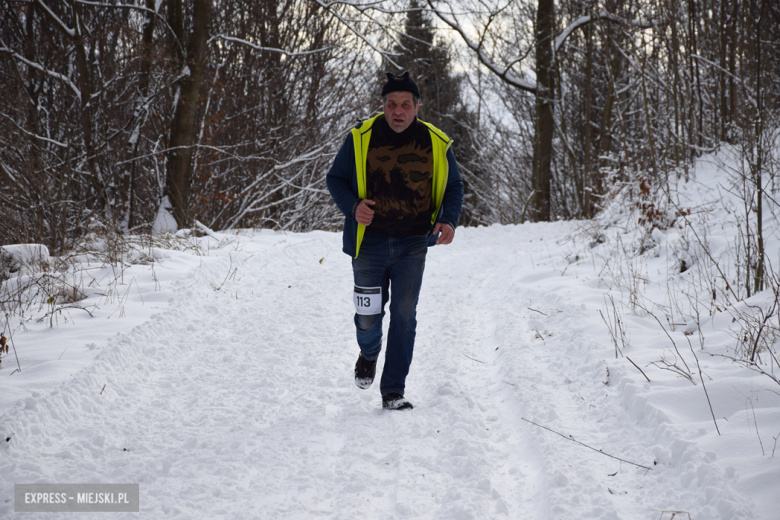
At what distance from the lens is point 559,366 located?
3879 mm

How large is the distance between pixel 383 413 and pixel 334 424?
0.33 meters

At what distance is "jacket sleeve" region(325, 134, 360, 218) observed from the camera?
316 centimetres

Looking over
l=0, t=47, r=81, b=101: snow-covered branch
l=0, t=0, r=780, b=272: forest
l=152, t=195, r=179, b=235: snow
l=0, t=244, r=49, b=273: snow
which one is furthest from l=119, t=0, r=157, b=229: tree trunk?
l=0, t=244, r=49, b=273: snow

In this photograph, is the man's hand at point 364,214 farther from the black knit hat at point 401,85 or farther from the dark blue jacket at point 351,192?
the black knit hat at point 401,85

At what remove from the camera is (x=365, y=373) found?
3.45 meters

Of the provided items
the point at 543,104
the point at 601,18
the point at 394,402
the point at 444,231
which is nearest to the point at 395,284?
the point at 444,231

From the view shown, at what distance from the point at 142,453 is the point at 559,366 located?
9.42ft

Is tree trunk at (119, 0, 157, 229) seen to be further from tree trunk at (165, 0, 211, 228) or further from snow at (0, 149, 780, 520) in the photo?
snow at (0, 149, 780, 520)

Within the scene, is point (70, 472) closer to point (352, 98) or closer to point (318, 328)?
point (318, 328)

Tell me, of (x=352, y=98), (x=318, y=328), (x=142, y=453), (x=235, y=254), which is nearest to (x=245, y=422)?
(x=142, y=453)

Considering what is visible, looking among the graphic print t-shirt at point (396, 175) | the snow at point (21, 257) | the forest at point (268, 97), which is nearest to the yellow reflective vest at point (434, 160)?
the graphic print t-shirt at point (396, 175)

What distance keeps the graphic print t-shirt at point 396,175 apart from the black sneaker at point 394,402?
104 centimetres

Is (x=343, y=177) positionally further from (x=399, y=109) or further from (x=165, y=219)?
(x=165, y=219)

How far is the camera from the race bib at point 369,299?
3252mm
